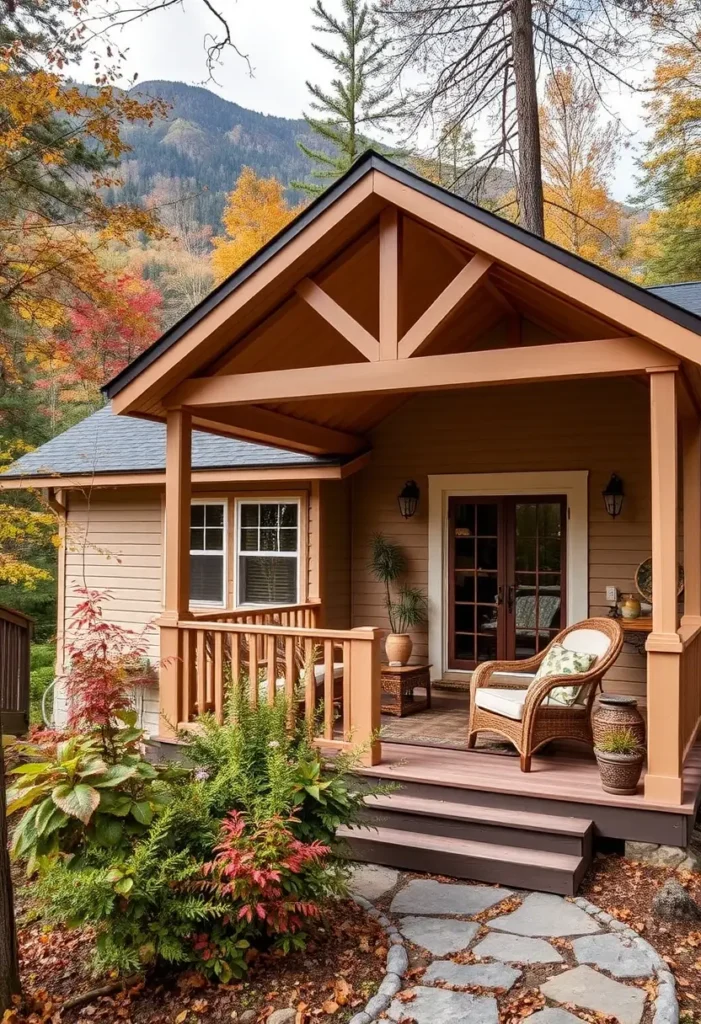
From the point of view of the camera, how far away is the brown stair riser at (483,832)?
432cm

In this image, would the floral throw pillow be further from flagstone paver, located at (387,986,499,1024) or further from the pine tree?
the pine tree

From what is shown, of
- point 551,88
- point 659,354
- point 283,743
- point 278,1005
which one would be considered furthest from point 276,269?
point 551,88

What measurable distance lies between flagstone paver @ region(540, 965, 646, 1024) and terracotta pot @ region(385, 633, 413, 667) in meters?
4.11

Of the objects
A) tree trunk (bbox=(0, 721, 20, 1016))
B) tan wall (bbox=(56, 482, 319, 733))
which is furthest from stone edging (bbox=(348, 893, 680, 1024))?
tan wall (bbox=(56, 482, 319, 733))

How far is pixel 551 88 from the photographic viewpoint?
16.1 m

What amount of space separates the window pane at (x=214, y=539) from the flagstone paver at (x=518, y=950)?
19.0 ft

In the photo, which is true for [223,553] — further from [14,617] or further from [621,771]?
[621,771]

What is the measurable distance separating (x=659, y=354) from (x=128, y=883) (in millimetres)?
3607

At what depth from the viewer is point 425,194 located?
488 cm

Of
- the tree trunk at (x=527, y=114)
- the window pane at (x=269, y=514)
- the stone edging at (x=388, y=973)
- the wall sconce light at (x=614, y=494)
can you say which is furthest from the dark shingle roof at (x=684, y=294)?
the stone edging at (x=388, y=973)

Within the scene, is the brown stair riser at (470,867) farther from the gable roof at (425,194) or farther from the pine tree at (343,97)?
the pine tree at (343,97)

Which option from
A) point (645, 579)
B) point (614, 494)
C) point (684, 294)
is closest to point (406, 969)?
point (645, 579)

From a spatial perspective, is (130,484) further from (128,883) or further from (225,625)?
(128,883)

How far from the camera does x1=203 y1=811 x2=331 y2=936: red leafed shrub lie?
316cm
